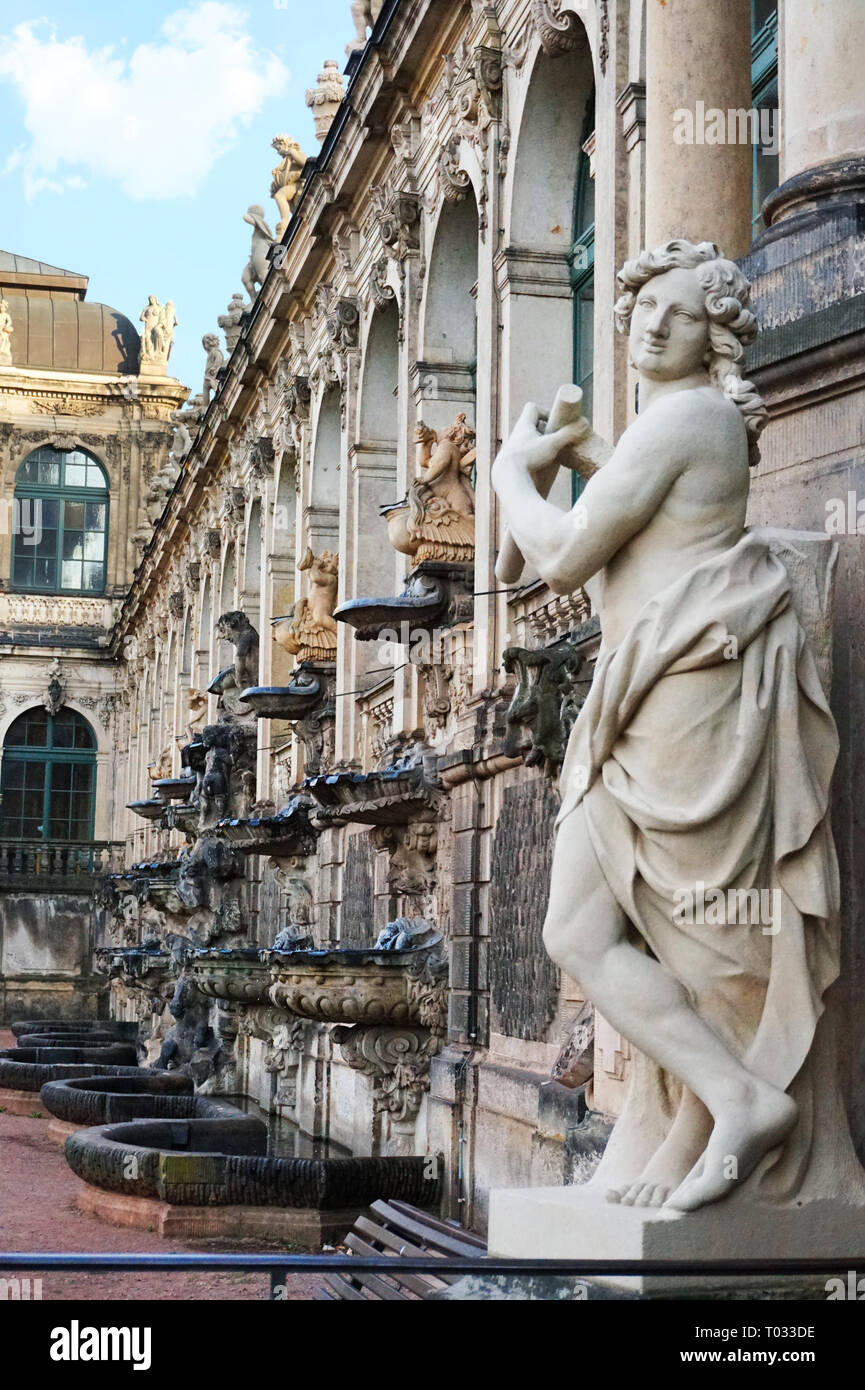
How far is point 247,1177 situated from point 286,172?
17.0 metres

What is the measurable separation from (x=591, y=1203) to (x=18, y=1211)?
8.99 meters

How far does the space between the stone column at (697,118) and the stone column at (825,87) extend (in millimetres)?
1016

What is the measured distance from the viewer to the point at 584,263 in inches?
493

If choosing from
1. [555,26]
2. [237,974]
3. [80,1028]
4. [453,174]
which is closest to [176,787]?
[80,1028]

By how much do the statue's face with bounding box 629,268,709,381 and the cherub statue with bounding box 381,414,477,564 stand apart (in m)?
9.27

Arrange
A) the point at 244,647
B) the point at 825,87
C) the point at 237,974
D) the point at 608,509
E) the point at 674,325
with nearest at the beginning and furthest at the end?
1. the point at 608,509
2. the point at 674,325
3. the point at 825,87
4. the point at 237,974
5. the point at 244,647

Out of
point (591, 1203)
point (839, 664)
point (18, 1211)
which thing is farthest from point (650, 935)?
point (18, 1211)

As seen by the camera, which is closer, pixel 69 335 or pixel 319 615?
pixel 319 615

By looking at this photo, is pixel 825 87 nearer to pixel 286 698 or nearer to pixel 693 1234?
pixel 693 1234

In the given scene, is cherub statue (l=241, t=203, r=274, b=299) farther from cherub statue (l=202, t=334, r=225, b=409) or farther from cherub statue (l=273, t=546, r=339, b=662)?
cherub statue (l=273, t=546, r=339, b=662)

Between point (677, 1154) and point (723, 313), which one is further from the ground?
point (723, 313)

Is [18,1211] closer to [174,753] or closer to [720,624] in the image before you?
[720,624]

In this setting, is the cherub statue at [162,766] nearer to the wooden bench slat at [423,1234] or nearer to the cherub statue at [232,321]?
the cherub statue at [232,321]

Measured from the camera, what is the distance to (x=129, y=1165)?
11945 millimetres
